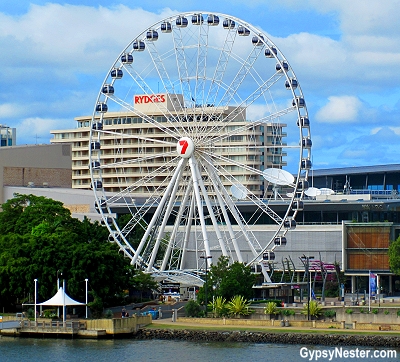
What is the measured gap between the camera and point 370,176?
17788cm

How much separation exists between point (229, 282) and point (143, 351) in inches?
740

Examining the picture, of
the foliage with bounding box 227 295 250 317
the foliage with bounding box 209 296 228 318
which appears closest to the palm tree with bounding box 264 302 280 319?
the foliage with bounding box 227 295 250 317

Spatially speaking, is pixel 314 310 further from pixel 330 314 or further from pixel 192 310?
pixel 192 310

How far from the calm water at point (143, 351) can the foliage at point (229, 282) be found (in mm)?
13363

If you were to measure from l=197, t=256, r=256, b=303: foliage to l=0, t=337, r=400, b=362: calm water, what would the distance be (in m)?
13.4

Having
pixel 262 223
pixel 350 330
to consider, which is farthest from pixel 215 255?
pixel 350 330

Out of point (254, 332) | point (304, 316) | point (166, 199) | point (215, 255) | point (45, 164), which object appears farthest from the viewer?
point (45, 164)

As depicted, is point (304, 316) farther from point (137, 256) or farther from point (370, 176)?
point (370, 176)

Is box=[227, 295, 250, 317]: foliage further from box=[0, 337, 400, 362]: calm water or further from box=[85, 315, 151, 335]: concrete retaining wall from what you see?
box=[0, 337, 400, 362]: calm water

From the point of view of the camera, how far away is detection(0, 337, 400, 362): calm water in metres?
77.8

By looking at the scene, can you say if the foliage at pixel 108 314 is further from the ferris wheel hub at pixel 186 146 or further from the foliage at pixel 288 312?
the ferris wheel hub at pixel 186 146

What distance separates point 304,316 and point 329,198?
184 feet

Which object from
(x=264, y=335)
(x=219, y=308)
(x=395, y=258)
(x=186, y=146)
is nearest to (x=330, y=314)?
(x=264, y=335)

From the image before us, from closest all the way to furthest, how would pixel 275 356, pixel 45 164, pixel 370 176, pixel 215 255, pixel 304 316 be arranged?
pixel 275 356
pixel 304 316
pixel 215 255
pixel 45 164
pixel 370 176
